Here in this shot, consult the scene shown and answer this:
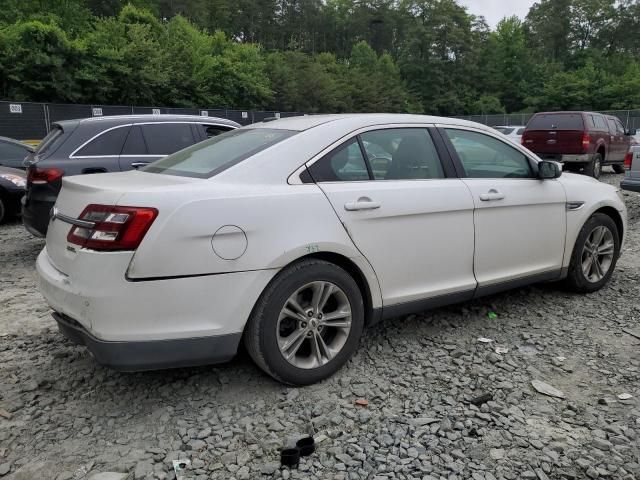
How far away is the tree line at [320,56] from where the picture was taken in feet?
86.0

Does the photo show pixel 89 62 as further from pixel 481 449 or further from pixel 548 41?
pixel 548 41

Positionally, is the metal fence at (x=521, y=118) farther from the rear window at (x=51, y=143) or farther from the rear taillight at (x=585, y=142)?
the rear window at (x=51, y=143)

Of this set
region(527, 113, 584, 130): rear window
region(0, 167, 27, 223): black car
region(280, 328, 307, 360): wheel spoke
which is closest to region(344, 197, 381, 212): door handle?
region(280, 328, 307, 360): wheel spoke

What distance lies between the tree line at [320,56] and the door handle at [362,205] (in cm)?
2503

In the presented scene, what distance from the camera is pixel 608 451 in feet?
8.70

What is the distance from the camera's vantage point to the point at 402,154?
373 cm

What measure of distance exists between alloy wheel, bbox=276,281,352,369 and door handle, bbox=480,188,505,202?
138cm

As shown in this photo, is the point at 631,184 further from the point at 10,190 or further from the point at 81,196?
the point at 10,190

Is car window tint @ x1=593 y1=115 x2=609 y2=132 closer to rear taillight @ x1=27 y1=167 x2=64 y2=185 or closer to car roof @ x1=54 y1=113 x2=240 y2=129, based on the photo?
car roof @ x1=54 y1=113 x2=240 y2=129

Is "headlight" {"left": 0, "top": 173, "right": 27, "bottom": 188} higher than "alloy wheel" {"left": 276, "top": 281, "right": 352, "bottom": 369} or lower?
higher

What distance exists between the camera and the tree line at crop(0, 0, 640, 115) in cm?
2620

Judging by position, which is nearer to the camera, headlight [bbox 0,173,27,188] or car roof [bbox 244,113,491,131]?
car roof [bbox 244,113,491,131]

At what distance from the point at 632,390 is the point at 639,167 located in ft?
21.9

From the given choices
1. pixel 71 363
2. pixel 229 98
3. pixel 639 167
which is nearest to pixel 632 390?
pixel 71 363
